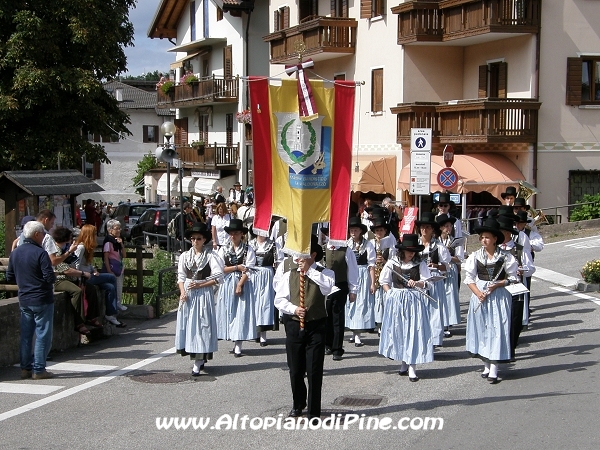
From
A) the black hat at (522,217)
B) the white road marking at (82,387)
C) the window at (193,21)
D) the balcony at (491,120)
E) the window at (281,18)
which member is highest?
the window at (193,21)

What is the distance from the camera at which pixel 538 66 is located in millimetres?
28922

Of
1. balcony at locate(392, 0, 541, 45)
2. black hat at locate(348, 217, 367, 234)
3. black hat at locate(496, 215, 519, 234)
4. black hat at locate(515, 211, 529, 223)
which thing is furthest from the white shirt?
balcony at locate(392, 0, 541, 45)

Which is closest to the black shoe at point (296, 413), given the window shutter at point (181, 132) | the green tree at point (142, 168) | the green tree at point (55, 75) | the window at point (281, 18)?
the green tree at point (55, 75)

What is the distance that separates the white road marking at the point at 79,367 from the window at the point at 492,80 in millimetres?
21692

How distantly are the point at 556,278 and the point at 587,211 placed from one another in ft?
31.8

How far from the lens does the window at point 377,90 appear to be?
33.8m

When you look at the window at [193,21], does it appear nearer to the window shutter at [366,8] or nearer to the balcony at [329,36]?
the balcony at [329,36]

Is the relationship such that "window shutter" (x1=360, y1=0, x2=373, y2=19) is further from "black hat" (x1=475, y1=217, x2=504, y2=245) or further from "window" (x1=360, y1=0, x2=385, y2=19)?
"black hat" (x1=475, y1=217, x2=504, y2=245)

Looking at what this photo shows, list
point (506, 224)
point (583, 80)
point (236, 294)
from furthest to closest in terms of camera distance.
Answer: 1. point (583, 80)
2. point (236, 294)
3. point (506, 224)

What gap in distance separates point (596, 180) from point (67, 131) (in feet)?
56.6

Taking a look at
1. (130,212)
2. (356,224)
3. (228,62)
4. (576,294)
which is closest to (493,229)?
(356,224)

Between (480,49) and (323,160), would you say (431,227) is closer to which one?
(323,160)

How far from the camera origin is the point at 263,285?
531 inches

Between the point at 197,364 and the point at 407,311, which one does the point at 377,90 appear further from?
the point at 197,364
